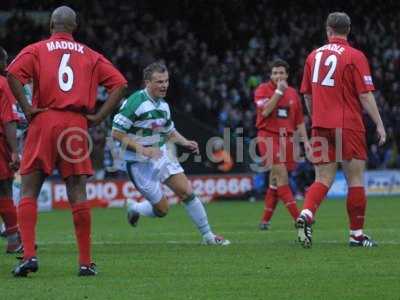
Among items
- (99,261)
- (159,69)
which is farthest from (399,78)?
(99,261)

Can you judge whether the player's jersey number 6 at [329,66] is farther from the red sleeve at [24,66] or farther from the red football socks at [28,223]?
the red football socks at [28,223]

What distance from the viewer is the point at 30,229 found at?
29.8ft

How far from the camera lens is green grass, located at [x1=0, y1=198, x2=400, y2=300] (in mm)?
8078

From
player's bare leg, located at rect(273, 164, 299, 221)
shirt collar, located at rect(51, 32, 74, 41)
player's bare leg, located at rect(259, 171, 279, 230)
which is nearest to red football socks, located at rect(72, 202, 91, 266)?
shirt collar, located at rect(51, 32, 74, 41)

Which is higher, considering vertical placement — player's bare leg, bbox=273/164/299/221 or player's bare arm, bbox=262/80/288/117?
player's bare arm, bbox=262/80/288/117

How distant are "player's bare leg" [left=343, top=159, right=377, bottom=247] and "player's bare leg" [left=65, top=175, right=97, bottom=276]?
140 inches

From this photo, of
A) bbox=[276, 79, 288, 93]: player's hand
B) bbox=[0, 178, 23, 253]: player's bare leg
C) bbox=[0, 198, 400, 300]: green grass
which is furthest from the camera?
bbox=[276, 79, 288, 93]: player's hand

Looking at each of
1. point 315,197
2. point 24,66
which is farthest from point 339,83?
point 24,66

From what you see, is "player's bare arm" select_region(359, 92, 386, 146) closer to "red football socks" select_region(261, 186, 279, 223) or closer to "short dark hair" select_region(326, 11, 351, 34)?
"short dark hair" select_region(326, 11, 351, 34)

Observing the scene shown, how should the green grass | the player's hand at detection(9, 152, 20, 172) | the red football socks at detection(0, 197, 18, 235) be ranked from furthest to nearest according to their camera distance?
the red football socks at detection(0, 197, 18, 235), the player's hand at detection(9, 152, 20, 172), the green grass

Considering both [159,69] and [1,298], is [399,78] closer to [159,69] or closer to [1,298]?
[159,69]

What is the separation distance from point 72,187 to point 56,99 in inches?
29.5

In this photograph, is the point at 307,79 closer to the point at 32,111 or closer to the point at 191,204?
the point at 191,204

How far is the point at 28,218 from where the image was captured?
9.13 metres
